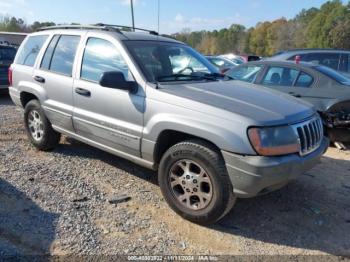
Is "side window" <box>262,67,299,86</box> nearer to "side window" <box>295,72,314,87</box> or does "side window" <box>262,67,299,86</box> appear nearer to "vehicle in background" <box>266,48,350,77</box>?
"side window" <box>295,72,314,87</box>

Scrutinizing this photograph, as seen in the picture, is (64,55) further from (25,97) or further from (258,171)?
(258,171)

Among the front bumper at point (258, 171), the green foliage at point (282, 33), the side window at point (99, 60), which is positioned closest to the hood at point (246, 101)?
the front bumper at point (258, 171)

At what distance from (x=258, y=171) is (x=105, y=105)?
6.63 feet

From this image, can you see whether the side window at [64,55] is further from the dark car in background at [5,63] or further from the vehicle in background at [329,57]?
the dark car in background at [5,63]

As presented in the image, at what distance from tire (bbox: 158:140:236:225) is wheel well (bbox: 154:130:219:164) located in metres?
0.16

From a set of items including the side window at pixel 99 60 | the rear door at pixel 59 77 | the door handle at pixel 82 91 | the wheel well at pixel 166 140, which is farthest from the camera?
the rear door at pixel 59 77

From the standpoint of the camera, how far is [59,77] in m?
5.38

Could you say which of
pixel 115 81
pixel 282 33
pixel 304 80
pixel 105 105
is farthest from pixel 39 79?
pixel 282 33

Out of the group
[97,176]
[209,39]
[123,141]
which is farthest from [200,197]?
[209,39]

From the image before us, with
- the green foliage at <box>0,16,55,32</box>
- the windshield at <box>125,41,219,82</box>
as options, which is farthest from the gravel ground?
the green foliage at <box>0,16,55,32</box>

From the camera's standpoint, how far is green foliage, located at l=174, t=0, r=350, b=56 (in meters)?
61.3

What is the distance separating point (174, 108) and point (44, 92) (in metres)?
2.49

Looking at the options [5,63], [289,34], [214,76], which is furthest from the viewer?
[289,34]

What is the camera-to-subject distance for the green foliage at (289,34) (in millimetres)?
61281
